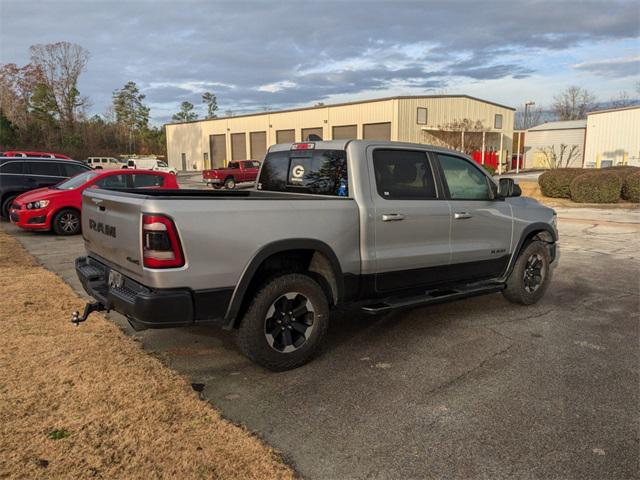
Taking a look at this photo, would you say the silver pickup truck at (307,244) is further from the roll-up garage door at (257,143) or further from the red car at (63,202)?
the roll-up garage door at (257,143)

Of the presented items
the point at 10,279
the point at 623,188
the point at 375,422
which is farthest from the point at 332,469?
the point at 623,188

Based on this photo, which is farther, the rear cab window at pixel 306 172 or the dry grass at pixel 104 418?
the rear cab window at pixel 306 172

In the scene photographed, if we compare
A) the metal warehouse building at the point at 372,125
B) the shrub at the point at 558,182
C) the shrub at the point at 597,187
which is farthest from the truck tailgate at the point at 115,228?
the metal warehouse building at the point at 372,125

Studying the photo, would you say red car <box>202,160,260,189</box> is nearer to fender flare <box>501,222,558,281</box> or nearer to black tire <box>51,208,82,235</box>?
black tire <box>51,208,82,235</box>

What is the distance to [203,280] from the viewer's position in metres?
3.53

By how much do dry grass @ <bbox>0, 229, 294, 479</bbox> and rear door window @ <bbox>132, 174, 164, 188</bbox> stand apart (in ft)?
23.3

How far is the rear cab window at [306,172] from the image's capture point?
4.55 metres

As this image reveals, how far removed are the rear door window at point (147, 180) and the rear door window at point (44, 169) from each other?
3655 millimetres

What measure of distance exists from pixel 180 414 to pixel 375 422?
1.29 m

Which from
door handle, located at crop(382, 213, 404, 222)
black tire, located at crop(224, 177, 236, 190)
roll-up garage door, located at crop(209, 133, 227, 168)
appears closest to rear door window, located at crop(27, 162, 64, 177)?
door handle, located at crop(382, 213, 404, 222)

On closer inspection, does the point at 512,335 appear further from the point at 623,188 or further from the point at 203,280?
the point at 623,188

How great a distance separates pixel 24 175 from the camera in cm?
1334

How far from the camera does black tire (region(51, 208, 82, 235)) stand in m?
11.0

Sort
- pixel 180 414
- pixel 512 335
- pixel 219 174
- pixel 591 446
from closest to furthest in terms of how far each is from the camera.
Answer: pixel 591 446 → pixel 180 414 → pixel 512 335 → pixel 219 174
